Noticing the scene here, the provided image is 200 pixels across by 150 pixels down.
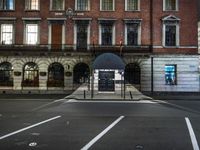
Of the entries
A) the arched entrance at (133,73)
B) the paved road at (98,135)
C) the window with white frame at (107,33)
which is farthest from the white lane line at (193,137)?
the window with white frame at (107,33)

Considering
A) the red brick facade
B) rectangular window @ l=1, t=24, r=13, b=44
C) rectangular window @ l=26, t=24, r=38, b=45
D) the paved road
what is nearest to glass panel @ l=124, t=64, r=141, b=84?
the red brick facade

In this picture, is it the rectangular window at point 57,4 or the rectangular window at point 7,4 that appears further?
Result: the rectangular window at point 7,4

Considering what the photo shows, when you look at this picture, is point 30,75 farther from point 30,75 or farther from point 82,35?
point 82,35

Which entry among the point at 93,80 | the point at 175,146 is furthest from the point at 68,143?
the point at 93,80

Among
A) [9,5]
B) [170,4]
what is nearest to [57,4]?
[9,5]

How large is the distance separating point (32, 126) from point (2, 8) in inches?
1394

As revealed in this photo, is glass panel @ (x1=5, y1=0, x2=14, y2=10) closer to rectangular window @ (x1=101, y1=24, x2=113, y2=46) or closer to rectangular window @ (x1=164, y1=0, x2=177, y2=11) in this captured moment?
rectangular window @ (x1=101, y1=24, x2=113, y2=46)

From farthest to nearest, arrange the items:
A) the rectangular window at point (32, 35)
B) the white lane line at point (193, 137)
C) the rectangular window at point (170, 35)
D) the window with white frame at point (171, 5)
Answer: the rectangular window at point (32, 35)
the window with white frame at point (171, 5)
the rectangular window at point (170, 35)
the white lane line at point (193, 137)

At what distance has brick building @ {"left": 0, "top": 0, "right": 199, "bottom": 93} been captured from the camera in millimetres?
46031

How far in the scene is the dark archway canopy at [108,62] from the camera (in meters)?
43.6

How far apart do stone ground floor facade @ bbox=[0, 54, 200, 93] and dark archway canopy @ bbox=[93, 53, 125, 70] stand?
1594 millimetres

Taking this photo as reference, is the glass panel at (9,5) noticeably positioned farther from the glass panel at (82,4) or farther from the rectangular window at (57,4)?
the glass panel at (82,4)

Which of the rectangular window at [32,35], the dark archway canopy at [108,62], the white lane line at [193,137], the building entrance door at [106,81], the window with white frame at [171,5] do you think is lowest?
the white lane line at [193,137]

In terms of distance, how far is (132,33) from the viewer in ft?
153
